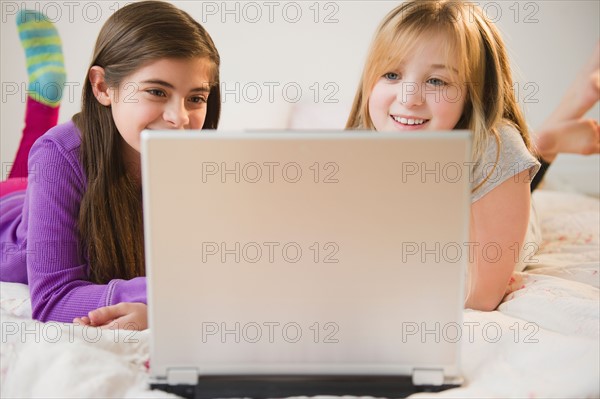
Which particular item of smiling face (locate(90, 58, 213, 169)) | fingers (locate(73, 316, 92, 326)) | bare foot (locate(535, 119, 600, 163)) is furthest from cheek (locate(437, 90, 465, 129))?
bare foot (locate(535, 119, 600, 163))

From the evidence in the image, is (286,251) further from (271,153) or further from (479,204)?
(479,204)

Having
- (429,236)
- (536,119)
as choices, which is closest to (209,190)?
(429,236)

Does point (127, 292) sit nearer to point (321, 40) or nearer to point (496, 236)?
point (496, 236)

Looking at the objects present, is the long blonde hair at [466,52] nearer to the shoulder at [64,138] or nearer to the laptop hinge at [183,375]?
the shoulder at [64,138]

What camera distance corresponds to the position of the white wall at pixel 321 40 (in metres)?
2.39

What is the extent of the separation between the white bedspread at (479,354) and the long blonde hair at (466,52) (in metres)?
0.30

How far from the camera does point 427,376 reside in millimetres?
731

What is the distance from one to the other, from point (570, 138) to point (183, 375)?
1821mm

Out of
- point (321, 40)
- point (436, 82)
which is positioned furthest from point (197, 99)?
point (321, 40)

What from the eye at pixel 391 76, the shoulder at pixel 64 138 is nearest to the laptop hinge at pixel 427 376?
the eye at pixel 391 76

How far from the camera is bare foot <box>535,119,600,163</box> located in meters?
2.11

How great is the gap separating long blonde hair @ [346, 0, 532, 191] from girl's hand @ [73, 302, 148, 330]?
23.7 inches

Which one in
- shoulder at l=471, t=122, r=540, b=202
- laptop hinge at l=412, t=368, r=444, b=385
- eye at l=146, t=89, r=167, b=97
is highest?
eye at l=146, t=89, r=167, b=97

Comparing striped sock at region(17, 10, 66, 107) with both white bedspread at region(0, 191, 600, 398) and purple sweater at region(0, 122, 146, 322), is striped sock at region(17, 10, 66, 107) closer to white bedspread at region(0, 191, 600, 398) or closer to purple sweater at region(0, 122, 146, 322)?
purple sweater at region(0, 122, 146, 322)
